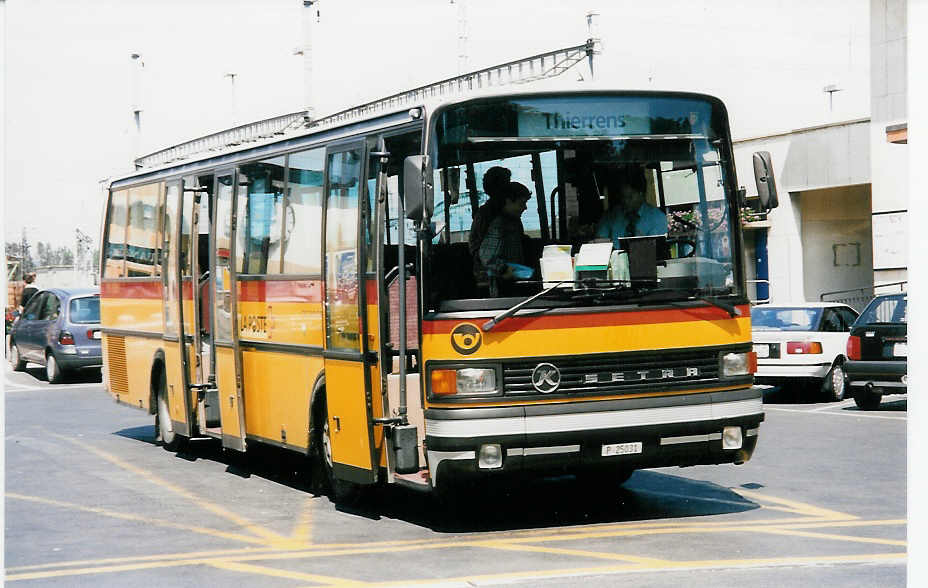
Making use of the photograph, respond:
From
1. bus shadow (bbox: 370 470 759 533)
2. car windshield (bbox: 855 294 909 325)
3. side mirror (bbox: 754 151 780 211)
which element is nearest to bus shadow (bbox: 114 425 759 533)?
bus shadow (bbox: 370 470 759 533)

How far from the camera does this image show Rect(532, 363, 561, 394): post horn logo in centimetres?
932

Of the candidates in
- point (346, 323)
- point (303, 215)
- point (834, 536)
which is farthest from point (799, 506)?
point (303, 215)

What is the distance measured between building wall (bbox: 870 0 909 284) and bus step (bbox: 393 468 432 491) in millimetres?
20964

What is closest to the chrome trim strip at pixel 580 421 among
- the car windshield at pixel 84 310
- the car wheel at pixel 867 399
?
the car wheel at pixel 867 399

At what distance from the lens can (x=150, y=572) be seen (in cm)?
856

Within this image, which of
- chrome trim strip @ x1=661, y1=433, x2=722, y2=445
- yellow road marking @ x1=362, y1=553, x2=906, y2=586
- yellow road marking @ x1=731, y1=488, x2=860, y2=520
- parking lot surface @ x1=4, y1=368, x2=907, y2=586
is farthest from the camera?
yellow road marking @ x1=731, y1=488, x2=860, y2=520

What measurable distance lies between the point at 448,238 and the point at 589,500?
2946mm

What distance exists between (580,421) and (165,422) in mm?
7651

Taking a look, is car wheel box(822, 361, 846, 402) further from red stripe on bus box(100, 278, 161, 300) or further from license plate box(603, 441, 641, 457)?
license plate box(603, 441, 641, 457)

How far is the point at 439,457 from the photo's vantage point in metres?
9.30

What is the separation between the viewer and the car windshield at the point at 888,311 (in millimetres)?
18641

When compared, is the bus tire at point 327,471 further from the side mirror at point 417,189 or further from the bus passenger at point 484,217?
the side mirror at point 417,189

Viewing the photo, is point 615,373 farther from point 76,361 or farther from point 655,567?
point 76,361

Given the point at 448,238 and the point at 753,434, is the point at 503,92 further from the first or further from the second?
the point at 753,434
